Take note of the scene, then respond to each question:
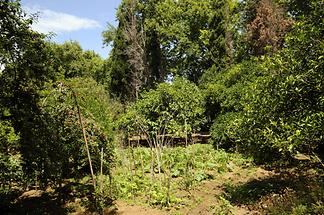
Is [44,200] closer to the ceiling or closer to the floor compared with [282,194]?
closer to the floor

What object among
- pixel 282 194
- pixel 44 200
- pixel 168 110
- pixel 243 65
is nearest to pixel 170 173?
pixel 282 194

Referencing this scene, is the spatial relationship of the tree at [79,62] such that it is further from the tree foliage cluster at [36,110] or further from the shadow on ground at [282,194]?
the shadow on ground at [282,194]

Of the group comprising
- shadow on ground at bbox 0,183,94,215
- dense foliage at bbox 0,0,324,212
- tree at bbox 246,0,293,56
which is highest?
Answer: tree at bbox 246,0,293,56

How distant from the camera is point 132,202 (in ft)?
37.0

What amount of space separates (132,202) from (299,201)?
535cm

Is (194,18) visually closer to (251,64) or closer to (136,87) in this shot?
(136,87)

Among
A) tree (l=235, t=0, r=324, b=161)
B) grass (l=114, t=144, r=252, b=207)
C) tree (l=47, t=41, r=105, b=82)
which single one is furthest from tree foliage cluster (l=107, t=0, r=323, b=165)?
tree (l=47, t=41, r=105, b=82)

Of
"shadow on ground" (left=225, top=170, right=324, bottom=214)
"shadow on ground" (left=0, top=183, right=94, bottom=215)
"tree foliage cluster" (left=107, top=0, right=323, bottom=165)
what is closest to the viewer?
"shadow on ground" (left=225, top=170, right=324, bottom=214)

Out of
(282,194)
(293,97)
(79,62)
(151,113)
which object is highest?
(79,62)

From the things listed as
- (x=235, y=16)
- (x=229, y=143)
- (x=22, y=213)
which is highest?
(x=235, y=16)

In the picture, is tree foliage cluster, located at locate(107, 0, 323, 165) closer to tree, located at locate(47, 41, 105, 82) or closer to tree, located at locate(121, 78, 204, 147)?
tree, located at locate(121, 78, 204, 147)

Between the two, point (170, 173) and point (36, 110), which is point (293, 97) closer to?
point (170, 173)

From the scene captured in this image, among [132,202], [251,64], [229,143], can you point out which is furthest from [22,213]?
[251,64]

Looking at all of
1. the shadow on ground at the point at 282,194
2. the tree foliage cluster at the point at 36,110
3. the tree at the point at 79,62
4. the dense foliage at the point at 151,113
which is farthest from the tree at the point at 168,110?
the tree at the point at 79,62
